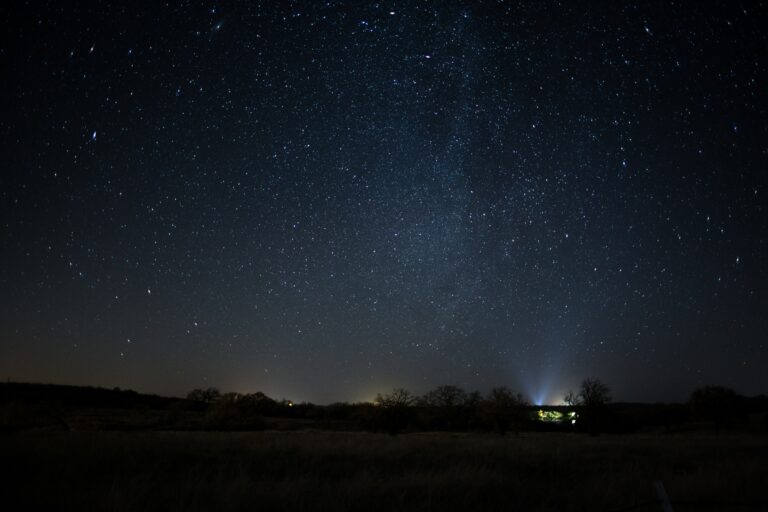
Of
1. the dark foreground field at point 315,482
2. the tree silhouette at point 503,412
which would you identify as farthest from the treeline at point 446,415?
the dark foreground field at point 315,482

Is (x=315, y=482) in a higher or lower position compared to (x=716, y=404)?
higher

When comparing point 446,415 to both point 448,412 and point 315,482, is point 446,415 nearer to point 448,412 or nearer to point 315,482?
point 448,412

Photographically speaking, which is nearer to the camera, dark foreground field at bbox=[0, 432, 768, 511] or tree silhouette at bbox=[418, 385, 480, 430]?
dark foreground field at bbox=[0, 432, 768, 511]

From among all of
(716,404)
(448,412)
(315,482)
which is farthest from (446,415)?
(315,482)

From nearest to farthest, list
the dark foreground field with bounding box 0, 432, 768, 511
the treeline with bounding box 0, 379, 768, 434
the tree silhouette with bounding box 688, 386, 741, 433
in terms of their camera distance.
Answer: the dark foreground field with bounding box 0, 432, 768, 511 < the treeline with bounding box 0, 379, 768, 434 < the tree silhouette with bounding box 688, 386, 741, 433

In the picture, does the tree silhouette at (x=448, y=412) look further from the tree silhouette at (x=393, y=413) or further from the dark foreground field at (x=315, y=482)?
the dark foreground field at (x=315, y=482)

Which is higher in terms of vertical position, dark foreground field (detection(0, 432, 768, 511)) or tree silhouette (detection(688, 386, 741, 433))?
dark foreground field (detection(0, 432, 768, 511))

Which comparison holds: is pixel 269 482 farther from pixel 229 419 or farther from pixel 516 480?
pixel 229 419

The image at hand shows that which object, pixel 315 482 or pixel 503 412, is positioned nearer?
pixel 315 482

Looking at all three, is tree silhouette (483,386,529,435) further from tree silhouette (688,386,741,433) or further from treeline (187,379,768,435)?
tree silhouette (688,386,741,433)

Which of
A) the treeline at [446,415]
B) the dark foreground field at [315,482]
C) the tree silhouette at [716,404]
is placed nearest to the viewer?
the dark foreground field at [315,482]

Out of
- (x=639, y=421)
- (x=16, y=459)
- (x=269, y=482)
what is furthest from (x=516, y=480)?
(x=639, y=421)

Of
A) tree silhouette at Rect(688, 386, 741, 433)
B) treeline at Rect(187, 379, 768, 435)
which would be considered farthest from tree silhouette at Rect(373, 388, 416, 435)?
tree silhouette at Rect(688, 386, 741, 433)

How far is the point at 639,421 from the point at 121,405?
7805cm
